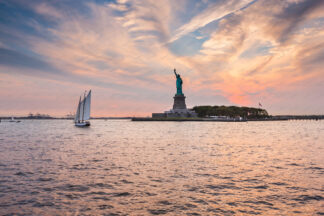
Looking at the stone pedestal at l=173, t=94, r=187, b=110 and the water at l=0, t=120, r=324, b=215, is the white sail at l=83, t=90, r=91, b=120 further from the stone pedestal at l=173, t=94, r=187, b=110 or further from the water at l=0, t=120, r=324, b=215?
the water at l=0, t=120, r=324, b=215

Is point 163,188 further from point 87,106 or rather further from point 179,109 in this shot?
point 179,109

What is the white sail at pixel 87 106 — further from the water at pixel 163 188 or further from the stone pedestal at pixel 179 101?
the water at pixel 163 188

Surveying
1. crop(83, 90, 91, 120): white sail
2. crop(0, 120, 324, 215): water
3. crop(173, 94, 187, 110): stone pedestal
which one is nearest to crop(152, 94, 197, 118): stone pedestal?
crop(173, 94, 187, 110): stone pedestal

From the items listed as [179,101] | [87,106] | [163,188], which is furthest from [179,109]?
[163,188]

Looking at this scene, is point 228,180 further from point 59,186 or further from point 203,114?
point 203,114

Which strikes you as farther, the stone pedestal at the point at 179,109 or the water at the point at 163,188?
the stone pedestal at the point at 179,109

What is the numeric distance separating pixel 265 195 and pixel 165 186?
4.89 metres

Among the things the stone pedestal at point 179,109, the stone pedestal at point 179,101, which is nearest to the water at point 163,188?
the stone pedestal at point 179,101

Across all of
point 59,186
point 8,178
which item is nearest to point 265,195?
point 59,186

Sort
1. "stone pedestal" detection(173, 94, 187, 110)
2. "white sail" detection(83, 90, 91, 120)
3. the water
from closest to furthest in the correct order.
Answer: the water, "white sail" detection(83, 90, 91, 120), "stone pedestal" detection(173, 94, 187, 110)

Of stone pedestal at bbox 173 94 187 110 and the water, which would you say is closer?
the water

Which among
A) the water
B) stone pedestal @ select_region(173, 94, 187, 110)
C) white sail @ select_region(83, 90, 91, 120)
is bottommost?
the water

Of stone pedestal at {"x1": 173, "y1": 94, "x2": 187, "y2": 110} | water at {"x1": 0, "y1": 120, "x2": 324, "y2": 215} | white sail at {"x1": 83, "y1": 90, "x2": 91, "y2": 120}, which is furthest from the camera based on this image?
stone pedestal at {"x1": 173, "y1": 94, "x2": 187, "y2": 110}

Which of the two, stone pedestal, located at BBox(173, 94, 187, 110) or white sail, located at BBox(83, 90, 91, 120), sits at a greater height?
stone pedestal, located at BBox(173, 94, 187, 110)
